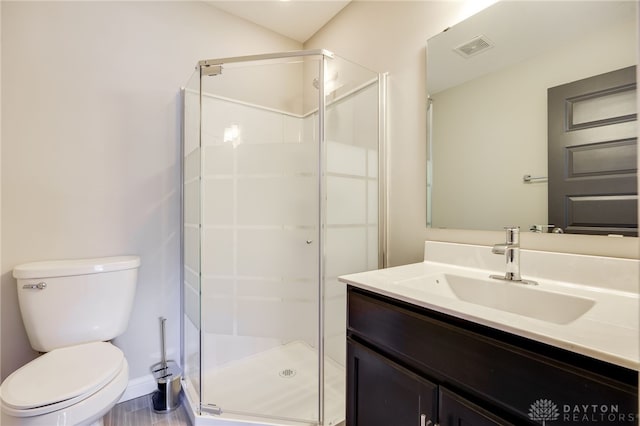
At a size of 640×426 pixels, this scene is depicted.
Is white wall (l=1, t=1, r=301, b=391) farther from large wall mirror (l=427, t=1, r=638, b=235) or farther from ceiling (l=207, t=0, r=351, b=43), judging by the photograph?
large wall mirror (l=427, t=1, r=638, b=235)

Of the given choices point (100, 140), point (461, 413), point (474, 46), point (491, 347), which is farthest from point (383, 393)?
point (100, 140)

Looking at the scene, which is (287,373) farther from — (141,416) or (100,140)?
(100,140)

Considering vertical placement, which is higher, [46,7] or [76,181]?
[46,7]

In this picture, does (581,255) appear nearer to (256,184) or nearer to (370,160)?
(370,160)

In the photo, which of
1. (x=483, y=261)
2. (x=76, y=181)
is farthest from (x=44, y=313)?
(x=483, y=261)

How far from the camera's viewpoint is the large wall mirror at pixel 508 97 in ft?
2.93

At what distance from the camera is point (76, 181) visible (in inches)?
59.9

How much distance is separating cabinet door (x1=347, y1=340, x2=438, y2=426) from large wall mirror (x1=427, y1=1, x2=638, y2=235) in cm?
70

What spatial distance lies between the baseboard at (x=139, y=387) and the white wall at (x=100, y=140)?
2cm

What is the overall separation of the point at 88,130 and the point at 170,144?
401 mm

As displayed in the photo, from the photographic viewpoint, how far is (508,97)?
44.0 inches

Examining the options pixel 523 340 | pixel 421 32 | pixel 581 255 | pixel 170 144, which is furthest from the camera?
pixel 170 144

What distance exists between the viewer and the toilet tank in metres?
1.31

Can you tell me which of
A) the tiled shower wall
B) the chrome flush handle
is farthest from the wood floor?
the chrome flush handle
